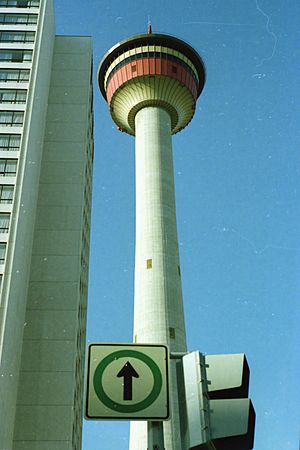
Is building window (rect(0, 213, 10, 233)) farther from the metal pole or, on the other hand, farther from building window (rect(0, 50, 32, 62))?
the metal pole

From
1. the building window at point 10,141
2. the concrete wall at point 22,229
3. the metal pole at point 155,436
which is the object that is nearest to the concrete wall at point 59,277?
the concrete wall at point 22,229

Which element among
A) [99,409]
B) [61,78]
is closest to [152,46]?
[61,78]

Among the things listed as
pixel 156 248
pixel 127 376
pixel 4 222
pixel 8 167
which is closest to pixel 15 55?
pixel 8 167

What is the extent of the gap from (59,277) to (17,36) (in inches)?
1029

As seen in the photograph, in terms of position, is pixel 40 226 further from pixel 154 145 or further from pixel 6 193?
pixel 154 145

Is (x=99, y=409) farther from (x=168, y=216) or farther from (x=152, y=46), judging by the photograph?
(x=152, y=46)

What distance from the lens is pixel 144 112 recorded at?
251 ft

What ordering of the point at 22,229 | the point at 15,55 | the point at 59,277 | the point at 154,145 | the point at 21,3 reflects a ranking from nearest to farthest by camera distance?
the point at 22,229 → the point at 59,277 → the point at 15,55 → the point at 21,3 → the point at 154,145

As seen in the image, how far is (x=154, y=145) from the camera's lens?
71812 millimetres

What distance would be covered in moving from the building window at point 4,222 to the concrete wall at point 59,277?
7.14 m

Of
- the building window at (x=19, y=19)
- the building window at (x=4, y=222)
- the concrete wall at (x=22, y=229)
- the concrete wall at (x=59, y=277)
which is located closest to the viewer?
the concrete wall at (x=22, y=229)

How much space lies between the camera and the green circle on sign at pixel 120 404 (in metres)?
5.51

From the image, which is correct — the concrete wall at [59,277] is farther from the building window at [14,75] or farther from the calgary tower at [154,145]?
the calgary tower at [154,145]

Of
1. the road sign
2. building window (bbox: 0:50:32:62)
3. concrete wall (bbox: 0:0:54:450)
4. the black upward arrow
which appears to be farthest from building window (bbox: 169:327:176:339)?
the black upward arrow
